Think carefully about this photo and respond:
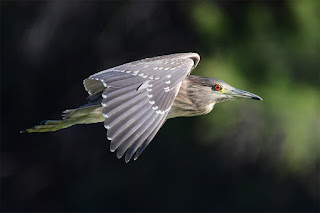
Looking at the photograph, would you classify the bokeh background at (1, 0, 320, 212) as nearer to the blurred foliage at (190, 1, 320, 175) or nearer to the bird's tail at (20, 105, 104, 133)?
the blurred foliage at (190, 1, 320, 175)

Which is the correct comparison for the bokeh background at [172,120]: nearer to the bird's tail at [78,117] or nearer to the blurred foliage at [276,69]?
the blurred foliage at [276,69]

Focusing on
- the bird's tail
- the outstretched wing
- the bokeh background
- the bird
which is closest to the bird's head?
the bird

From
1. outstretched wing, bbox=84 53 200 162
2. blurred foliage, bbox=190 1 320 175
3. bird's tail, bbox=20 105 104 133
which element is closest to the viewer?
outstretched wing, bbox=84 53 200 162

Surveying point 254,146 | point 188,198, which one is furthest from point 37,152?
point 254,146

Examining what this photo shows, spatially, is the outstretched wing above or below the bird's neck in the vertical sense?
above

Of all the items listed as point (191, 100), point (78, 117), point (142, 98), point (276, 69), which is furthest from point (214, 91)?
point (276, 69)

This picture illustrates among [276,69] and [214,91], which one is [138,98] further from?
[276,69]

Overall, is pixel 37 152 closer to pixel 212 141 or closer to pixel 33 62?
pixel 33 62
